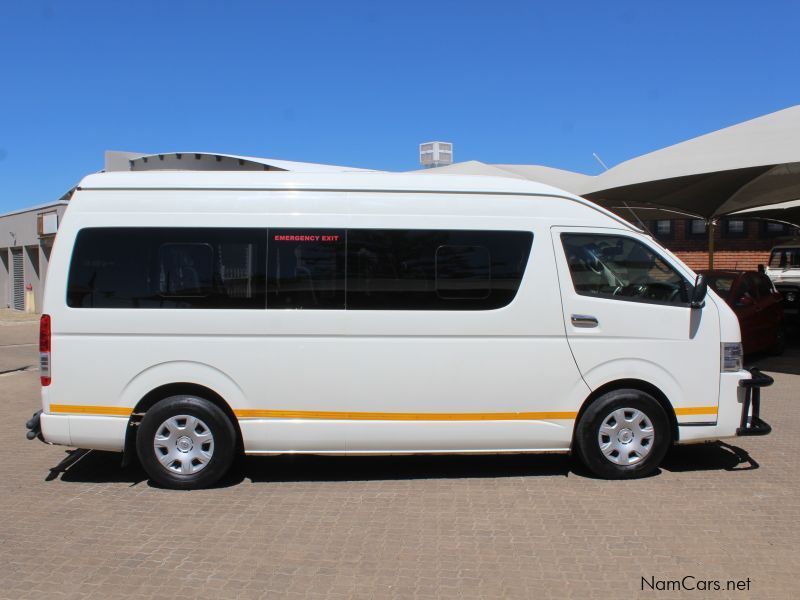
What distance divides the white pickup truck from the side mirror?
38.2 ft

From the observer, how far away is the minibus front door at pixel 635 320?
5.34m

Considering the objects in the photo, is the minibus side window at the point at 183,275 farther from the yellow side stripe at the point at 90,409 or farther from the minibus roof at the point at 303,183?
the yellow side stripe at the point at 90,409

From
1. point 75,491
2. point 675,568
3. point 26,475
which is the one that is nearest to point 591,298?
point 675,568

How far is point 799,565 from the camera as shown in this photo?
3.96 metres

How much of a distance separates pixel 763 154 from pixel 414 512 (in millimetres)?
9363

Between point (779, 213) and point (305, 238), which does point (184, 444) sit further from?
point (779, 213)

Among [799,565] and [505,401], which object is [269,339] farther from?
[799,565]

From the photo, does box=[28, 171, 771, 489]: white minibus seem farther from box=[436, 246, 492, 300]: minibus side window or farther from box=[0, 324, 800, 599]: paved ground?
box=[0, 324, 800, 599]: paved ground

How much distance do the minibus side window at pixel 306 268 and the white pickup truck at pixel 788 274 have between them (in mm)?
13431

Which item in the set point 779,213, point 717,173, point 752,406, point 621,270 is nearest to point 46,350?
point 621,270

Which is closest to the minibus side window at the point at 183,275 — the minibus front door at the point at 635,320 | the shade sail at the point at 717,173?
the minibus front door at the point at 635,320

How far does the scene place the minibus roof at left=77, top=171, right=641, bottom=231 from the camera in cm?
534

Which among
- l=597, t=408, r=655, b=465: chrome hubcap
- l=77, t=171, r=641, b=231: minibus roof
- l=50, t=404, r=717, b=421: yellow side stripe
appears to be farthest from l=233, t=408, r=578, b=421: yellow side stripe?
l=77, t=171, r=641, b=231: minibus roof

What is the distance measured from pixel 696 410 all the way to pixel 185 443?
4.02 meters
